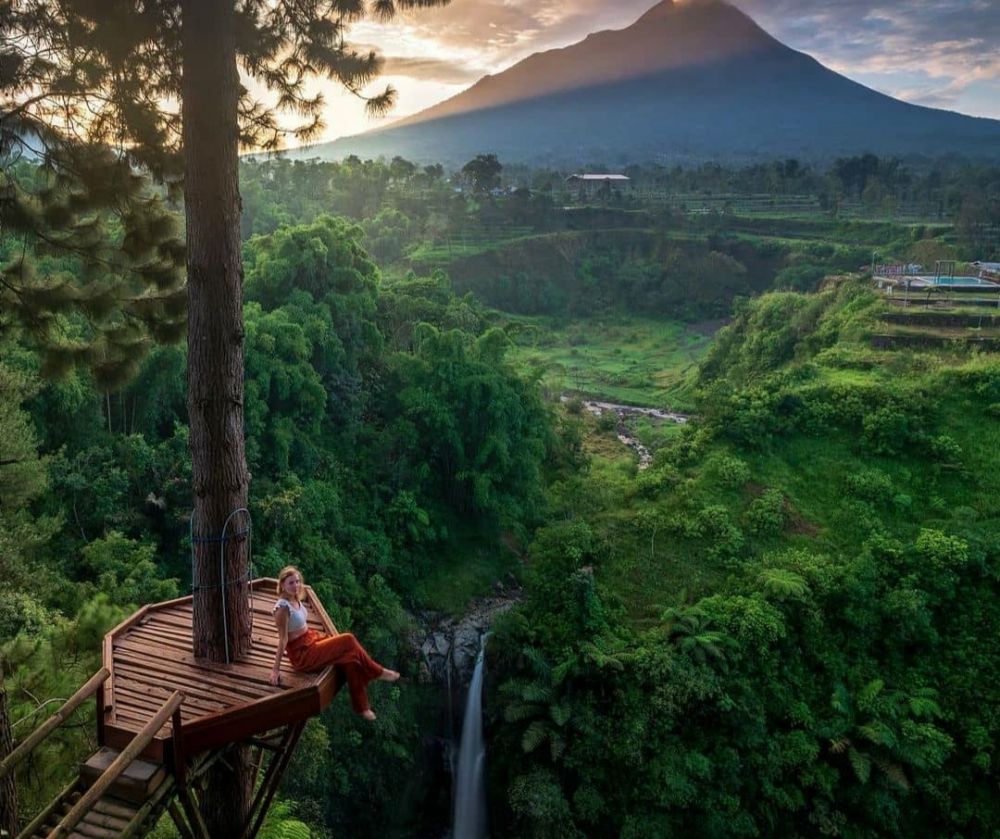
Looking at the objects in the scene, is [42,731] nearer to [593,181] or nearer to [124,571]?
[124,571]

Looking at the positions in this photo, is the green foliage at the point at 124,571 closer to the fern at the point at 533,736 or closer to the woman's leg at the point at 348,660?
the fern at the point at 533,736

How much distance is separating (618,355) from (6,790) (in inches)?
1399

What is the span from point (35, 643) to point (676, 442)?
47.8ft

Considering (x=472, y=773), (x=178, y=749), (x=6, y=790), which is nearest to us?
(x=178, y=749)

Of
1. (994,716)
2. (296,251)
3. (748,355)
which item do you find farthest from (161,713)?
(748,355)

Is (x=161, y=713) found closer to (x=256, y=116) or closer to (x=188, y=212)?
(x=188, y=212)

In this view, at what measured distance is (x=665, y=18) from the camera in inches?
6270

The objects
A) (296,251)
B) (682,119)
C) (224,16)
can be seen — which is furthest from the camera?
(682,119)

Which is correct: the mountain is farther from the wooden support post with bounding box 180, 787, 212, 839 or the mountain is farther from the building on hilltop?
the wooden support post with bounding box 180, 787, 212, 839

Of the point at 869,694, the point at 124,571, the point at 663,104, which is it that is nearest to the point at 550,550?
the point at 869,694

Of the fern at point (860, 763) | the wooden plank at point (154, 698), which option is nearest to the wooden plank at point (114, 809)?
the wooden plank at point (154, 698)

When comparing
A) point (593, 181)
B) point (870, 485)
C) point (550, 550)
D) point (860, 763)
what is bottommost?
point (860, 763)

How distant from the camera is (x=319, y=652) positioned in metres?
4.64

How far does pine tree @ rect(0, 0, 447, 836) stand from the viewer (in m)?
4.77
